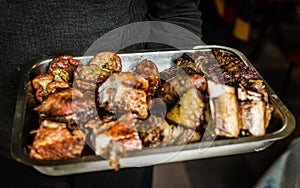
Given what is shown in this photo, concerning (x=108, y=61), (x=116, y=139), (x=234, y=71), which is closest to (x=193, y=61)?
(x=234, y=71)

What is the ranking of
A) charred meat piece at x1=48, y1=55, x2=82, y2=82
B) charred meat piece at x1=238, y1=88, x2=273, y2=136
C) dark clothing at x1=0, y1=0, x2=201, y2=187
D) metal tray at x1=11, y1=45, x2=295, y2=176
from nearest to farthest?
1. metal tray at x1=11, y1=45, x2=295, y2=176
2. charred meat piece at x1=238, y1=88, x2=273, y2=136
3. charred meat piece at x1=48, y1=55, x2=82, y2=82
4. dark clothing at x1=0, y1=0, x2=201, y2=187

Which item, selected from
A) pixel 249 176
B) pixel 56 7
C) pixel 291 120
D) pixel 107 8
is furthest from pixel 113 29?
pixel 249 176

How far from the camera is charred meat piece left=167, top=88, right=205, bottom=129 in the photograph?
81 cm

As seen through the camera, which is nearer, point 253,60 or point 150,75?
point 150,75

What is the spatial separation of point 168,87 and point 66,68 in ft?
0.88

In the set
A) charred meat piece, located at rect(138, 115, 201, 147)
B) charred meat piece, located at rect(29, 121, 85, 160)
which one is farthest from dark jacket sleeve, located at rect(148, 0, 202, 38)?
charred meat piece, located at rect(29, 121, 85, 160)

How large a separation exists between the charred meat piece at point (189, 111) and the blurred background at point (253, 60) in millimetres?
792

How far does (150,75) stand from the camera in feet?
2.97

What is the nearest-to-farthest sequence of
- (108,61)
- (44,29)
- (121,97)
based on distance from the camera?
(121,97), (108,61), (44,29)

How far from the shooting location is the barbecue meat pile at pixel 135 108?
761mm

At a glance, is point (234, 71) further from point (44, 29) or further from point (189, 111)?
point (44, 29)

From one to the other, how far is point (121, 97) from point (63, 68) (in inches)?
7.8

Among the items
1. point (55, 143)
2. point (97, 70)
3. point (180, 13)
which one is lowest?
point (55, 143)

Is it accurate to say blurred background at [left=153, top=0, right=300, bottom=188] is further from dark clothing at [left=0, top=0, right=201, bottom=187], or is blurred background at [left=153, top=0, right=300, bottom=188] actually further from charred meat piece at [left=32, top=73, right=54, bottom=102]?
charred meat piece at [left=32, top=73, right=54, bottom=102]
